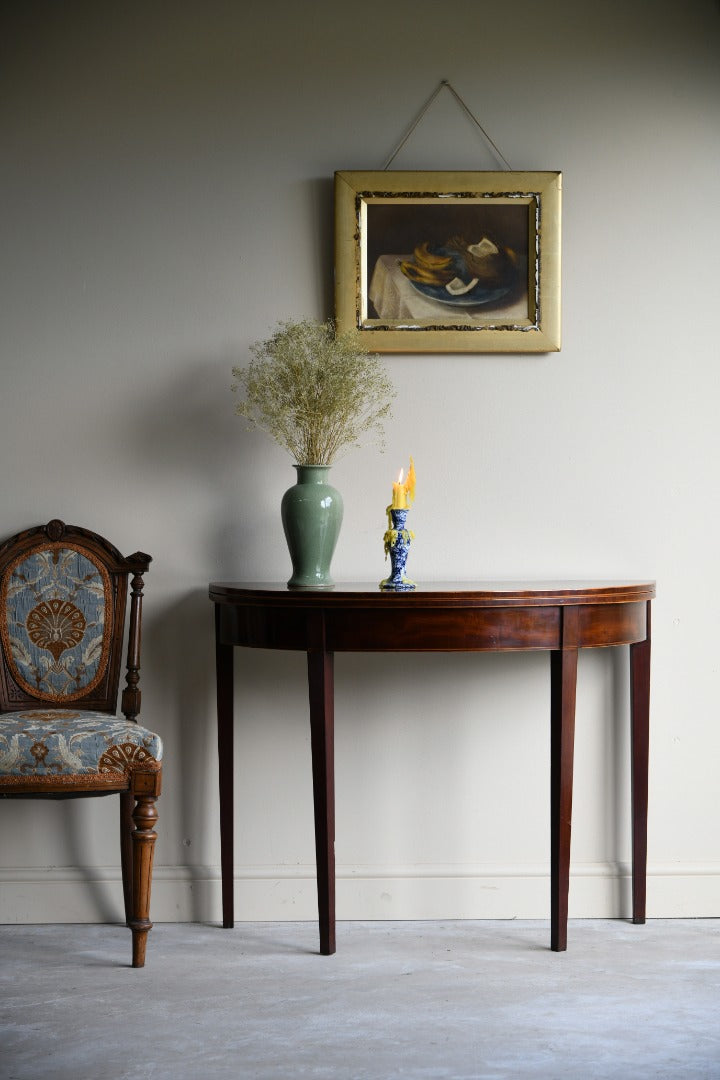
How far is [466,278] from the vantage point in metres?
2.95

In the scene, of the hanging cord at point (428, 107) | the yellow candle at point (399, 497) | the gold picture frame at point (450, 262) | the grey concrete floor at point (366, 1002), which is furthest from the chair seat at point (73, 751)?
the hanging cord at point (428, 107)

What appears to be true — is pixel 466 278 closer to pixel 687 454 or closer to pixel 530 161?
pixel 530 161

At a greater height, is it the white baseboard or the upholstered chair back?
the upholstered chair back

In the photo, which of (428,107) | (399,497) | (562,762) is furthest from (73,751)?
(428,107)

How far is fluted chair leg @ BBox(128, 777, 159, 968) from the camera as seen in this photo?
245cm

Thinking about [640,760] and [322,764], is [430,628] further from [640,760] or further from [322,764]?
[640,760]

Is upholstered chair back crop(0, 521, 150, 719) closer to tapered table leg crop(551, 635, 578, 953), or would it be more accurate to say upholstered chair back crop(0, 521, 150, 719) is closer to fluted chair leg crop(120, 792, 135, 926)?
fluted chair leg crop(120, 792, 135, 926)

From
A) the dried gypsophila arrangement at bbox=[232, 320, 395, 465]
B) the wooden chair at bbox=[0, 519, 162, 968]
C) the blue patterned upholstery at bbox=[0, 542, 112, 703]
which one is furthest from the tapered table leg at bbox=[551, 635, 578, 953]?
the blue patterned upholstery at bbox=[0, 542, 112, 703]

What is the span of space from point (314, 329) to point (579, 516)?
2.96 ft

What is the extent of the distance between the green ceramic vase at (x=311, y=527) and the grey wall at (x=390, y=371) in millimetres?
300

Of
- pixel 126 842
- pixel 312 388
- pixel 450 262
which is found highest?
pixel 450 262

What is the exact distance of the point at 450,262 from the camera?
9.68ft

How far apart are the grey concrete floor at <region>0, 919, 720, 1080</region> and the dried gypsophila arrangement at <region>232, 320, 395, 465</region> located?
4.13 ft

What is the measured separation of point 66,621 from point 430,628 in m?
1.02
